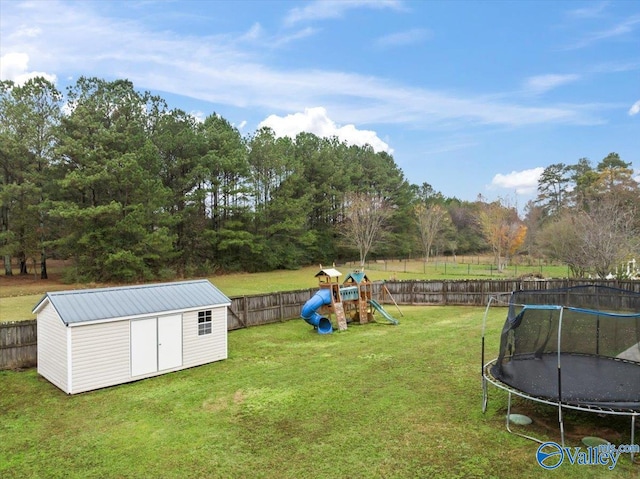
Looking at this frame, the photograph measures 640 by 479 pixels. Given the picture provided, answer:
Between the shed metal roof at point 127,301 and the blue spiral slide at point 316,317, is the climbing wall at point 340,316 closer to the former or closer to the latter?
the blue spiral slide at point 316,317

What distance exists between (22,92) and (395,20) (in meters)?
28.3

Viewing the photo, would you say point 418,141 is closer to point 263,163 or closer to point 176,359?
point 263,163

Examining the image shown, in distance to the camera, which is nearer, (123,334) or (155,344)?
(123,334)

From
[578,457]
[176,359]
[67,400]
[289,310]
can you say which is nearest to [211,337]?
[176,359]

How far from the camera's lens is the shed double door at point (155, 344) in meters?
10.6

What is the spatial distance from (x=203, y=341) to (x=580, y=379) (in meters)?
9.09

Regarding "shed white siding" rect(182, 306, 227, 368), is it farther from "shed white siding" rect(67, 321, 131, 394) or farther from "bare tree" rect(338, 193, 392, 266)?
"bare tree" rect(338, 193, 392, 266)

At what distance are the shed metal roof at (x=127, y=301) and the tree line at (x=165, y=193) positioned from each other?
17.8m

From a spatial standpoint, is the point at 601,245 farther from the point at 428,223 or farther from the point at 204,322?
the point at 428,223

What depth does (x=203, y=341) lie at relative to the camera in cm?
1189

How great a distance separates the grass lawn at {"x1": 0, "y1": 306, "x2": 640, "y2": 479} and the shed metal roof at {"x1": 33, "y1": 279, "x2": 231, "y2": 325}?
5.72 feet

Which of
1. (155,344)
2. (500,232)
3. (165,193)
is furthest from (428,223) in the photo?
(155,344)

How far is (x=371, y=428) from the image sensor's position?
24.5 feet

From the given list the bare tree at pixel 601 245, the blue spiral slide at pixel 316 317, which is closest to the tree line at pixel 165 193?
the bare tree at pixel 601 245
